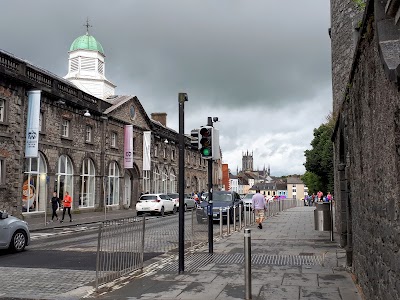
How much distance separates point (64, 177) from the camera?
2791cm

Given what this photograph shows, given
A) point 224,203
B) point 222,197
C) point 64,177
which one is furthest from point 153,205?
point 224,203

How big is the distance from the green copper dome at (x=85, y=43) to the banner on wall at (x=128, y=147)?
35.1ft

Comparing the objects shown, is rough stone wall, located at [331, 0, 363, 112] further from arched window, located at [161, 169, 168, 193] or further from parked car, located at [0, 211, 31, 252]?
arched window, located at [161, 169, 168, 193]

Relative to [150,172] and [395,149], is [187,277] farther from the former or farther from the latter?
[150,172]

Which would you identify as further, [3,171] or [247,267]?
[3,171]

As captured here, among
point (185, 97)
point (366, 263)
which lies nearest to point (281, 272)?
point (366, 263)

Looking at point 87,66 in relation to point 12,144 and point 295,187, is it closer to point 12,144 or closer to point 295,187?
point 12,144

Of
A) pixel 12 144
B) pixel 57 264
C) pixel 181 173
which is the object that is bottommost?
pixel 57 264

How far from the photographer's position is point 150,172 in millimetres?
41719

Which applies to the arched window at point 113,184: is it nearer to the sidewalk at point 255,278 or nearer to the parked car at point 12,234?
the parked car at point 12,234

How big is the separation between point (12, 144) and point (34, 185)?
3.35m

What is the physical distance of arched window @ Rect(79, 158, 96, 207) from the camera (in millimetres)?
29909

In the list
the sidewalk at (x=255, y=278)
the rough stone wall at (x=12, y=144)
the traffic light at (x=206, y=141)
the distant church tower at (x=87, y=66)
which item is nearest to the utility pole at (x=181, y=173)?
the sidewalk at (x=255, y=278)

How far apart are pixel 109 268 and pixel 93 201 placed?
2441 centimetres
